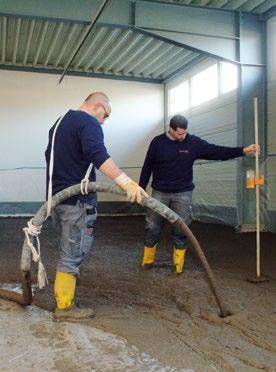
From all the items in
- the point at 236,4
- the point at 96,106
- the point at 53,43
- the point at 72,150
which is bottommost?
the point at 72,150

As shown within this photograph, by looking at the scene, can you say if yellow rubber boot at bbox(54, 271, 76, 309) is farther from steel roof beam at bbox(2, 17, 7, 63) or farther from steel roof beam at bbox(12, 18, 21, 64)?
steel roof beam at bbox(2, 17, 7, 63)

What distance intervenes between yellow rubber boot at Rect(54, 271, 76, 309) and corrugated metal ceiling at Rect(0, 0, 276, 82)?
277 inches

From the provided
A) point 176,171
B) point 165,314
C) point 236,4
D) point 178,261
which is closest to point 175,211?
point 176,171

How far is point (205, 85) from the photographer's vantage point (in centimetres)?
1209

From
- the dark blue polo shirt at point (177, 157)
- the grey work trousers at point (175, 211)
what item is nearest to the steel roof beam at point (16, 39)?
the dark blue polo shirt at point (177, 157)

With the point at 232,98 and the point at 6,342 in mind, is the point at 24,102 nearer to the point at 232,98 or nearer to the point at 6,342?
the point at 232,98

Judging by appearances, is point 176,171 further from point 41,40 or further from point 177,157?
point 41,40

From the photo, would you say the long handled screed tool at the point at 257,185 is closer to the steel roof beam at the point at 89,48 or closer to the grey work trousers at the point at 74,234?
the grey work trousers at the point at 74,234

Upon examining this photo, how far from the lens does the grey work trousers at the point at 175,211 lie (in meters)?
4.93

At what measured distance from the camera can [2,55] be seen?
12664 mm

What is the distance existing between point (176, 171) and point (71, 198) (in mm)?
1874

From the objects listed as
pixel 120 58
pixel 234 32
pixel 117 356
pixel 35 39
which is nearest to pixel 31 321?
pixel 117 356

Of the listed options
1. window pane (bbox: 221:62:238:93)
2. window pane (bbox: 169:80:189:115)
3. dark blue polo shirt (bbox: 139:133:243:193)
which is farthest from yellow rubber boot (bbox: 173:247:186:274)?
window pane (bbox: 169:80:189:115)

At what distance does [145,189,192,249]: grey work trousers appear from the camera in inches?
194
